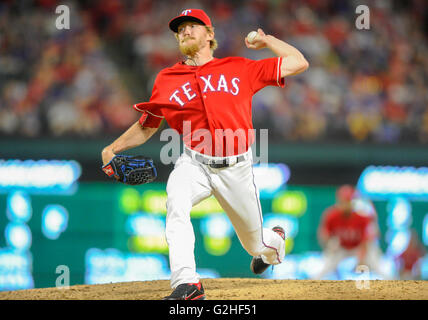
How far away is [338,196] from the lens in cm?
841

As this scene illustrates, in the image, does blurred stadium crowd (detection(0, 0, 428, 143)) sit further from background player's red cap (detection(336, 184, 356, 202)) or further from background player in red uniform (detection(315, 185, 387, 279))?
background player in red uniform (detection(315, 185, 387, 279))

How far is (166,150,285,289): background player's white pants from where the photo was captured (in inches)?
148

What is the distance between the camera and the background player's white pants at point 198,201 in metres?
3.76

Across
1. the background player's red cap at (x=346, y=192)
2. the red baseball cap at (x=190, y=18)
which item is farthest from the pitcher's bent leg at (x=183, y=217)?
the background player's red cap at (x=346, y=192)

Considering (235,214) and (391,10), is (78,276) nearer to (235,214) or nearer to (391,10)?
(235,214)

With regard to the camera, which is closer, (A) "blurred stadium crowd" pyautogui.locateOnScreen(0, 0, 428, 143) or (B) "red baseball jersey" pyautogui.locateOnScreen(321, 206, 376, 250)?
(B) "red baseball jersey" pyautogui.locateOnScreen(321, 206, 376, 250)

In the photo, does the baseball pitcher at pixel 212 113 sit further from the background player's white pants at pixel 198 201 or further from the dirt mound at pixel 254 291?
the dirt mound at pixel 254 291

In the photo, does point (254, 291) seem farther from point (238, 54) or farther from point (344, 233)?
point (238, 54)

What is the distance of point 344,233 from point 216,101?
17.4 ft

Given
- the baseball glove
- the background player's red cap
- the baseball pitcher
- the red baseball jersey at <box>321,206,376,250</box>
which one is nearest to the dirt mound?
the baseball pitcher

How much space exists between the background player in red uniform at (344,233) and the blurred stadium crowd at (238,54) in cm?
96

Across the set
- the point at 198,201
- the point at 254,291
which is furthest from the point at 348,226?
the point at 198,201

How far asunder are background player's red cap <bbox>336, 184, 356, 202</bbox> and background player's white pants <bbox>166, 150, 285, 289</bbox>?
159 inches

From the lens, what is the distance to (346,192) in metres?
8.29
